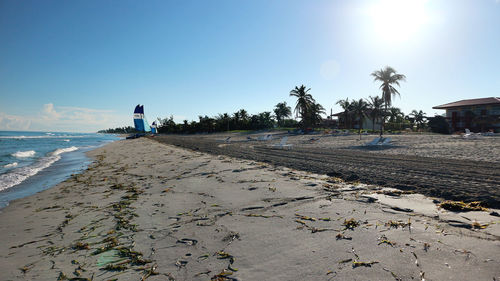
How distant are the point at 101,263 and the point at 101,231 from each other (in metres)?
1.10

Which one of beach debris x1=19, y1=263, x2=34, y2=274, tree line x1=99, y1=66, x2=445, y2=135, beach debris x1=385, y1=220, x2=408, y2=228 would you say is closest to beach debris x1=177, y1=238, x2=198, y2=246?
beach debris x1=19, y1=263, x2=34, y2=274

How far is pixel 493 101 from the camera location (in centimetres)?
4488

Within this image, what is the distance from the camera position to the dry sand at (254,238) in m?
2.26

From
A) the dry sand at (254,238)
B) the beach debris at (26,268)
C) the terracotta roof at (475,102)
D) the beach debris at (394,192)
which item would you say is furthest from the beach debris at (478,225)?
the terracotta roof at (475,102)

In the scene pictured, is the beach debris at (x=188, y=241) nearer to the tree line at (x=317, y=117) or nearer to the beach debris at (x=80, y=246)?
the beach debris at (x=80, y=246)

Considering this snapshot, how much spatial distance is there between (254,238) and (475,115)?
62.8 m

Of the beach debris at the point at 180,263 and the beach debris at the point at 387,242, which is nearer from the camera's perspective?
the beach debris at the point at 180,263

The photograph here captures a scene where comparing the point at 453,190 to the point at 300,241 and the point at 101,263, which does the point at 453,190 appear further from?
the point at 101,263

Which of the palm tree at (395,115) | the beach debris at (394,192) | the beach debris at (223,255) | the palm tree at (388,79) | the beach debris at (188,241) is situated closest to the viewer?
the beach debris at (223,255)

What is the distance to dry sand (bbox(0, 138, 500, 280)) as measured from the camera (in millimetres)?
2256

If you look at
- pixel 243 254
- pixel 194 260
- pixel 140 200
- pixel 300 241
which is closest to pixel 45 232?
pixel 140 200

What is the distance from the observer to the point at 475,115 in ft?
153

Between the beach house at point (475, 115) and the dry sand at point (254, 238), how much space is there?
2285 inches

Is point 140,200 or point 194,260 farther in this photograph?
point 140,200
